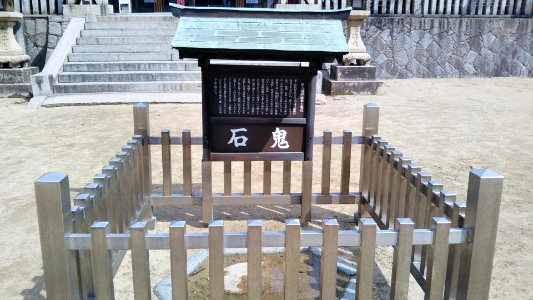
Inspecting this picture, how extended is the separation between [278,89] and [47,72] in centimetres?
824

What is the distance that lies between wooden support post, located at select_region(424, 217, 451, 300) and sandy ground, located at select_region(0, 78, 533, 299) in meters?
0.65

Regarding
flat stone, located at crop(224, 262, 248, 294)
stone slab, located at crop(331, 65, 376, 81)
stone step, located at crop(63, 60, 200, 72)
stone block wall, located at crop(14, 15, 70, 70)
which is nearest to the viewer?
flat stone, located at crop(224, 262, 248, 294)

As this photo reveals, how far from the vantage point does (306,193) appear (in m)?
4.13

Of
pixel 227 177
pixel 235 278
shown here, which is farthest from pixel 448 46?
pixel 235 278

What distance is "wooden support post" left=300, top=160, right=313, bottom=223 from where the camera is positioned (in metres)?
4.07

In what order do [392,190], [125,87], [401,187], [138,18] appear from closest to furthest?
[401,187] → [392,190] → [125,87] → [138,18]

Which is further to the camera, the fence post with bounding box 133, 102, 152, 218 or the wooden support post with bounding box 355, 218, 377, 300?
the fence post with bounding box 133, 102, 152, 218

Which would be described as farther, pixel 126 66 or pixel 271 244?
pixel 126 66

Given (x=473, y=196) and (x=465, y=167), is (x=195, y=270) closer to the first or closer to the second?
(x=473, y=196)

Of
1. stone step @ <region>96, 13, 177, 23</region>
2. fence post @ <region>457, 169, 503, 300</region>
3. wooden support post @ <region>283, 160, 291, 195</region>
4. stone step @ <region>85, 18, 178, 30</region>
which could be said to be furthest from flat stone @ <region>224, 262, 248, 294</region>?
stone step @ <region>96, 13, 177, 23</region>

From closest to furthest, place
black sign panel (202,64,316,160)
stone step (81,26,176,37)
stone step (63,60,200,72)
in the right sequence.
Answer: black sign panel (202,64,316,160)
stone step (63,60,200,72)
stone step (81,26,176,37)

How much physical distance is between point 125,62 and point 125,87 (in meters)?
0.98

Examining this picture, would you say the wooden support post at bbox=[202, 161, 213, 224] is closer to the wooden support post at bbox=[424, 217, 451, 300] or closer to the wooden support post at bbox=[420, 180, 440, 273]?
the wooden support post at bbox=[420, 180, 440, 273]

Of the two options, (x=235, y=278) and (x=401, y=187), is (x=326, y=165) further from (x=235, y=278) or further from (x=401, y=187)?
(x=235, y=278)
